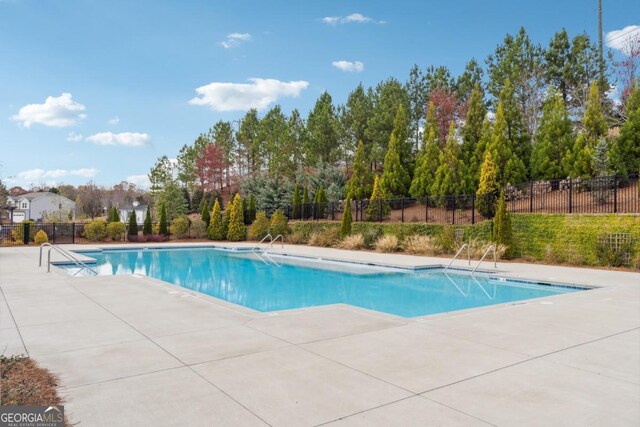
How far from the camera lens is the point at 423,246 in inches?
735

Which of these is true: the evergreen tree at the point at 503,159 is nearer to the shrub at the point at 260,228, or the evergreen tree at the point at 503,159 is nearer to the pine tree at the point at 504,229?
the pine tree at the point at 504,229

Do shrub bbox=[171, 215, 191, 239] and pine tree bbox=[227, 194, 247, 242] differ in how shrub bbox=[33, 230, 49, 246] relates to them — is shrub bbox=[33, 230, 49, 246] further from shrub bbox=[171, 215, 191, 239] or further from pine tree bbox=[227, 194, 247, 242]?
pine tree bbox=[227, 194, 247, 242]

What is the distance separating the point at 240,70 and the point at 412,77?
15973 mm

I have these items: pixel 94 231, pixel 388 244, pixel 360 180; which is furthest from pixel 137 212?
pixel 388 244

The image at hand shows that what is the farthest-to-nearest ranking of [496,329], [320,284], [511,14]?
[511,14] < [320,284] < [496,329]

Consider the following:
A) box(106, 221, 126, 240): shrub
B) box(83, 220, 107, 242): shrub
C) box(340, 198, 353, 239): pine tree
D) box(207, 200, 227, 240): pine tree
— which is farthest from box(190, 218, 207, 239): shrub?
box(340, 198, 353, 239): pine tree

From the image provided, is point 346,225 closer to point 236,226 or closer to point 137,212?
point 236,226

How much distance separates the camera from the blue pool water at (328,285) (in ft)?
33.3

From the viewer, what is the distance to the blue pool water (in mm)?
10148

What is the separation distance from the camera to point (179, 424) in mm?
3148

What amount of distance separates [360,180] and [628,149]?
48.0 feet

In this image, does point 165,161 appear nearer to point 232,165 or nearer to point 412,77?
point 232,165

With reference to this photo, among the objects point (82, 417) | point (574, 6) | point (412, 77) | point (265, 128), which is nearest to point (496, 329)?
point (82, 417)

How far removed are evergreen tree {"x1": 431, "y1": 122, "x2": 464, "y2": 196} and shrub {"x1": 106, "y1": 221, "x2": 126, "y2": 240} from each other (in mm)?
18331
